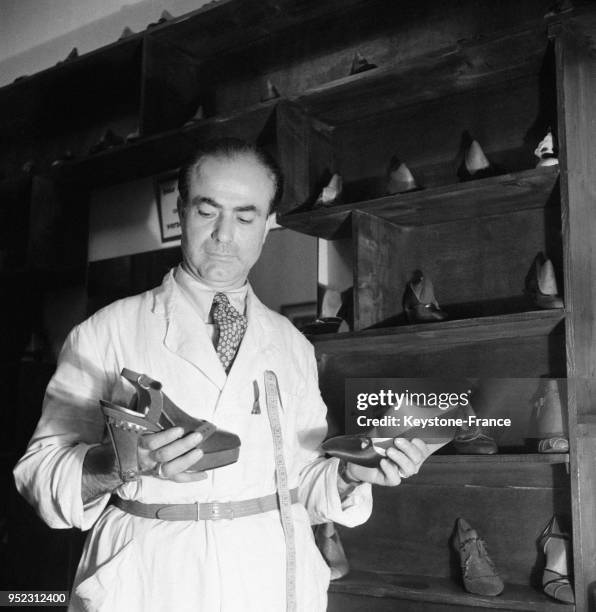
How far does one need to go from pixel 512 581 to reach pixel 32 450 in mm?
1449

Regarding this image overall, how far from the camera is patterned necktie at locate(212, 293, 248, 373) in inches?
67.7

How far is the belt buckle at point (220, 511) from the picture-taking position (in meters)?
1.55

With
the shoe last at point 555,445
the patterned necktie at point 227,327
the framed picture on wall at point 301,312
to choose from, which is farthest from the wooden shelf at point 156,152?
the shoe last at point 555,445

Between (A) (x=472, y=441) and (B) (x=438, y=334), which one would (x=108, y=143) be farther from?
(A) (x=472, y=441)

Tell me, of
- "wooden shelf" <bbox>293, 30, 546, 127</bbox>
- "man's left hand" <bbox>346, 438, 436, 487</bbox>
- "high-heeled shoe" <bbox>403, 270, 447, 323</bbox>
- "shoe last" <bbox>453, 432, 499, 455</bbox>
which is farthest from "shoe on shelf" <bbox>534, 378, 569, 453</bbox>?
"wooden shelf" <bbox>293, 30, 546, 127</bbox>

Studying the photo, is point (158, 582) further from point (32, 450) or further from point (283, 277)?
point (283, 277)

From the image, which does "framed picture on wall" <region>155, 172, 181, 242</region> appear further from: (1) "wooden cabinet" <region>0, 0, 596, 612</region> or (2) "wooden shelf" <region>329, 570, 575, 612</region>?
(2) "wooden shelf" <region>329, 570, 575, 612</region>

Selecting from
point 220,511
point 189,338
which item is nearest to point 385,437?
point 220,511

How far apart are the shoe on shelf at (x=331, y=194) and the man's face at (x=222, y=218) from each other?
703 millimetres

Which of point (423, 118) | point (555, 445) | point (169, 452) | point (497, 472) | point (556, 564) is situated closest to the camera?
point (169, 452)

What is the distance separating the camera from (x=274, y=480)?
1.66 metres

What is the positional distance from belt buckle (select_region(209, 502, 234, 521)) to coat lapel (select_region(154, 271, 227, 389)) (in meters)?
0.25

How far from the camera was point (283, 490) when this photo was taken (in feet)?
5.41

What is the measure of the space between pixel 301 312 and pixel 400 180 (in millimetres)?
640
